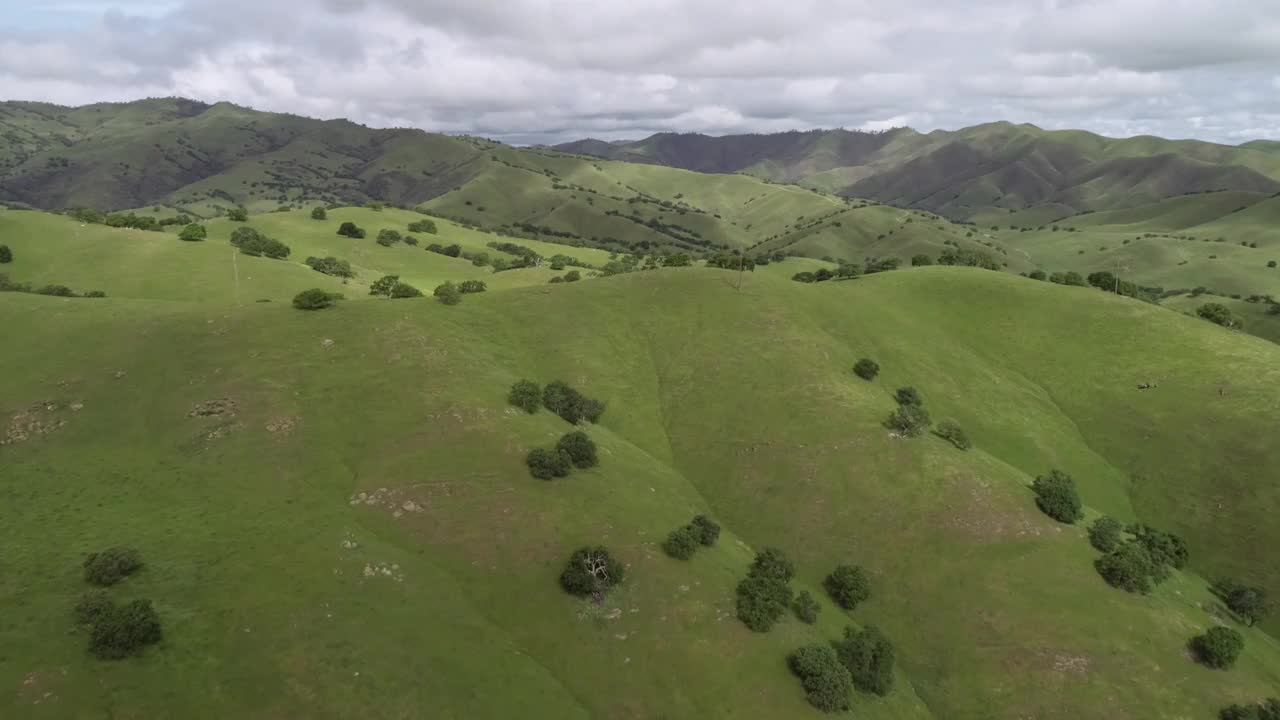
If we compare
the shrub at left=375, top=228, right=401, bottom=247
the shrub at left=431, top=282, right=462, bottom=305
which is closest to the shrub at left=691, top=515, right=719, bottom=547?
the shrub at left=431, top=282, right=462, bottom=305

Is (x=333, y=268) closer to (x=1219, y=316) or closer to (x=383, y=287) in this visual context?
(x=383, y=287)

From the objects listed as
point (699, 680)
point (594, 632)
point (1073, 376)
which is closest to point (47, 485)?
point (594, 632)

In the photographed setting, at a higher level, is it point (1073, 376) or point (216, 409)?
point (216, 409)

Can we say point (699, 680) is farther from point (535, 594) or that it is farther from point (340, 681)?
point (340, 681)

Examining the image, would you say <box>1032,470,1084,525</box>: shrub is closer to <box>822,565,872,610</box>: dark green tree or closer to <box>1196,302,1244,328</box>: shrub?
<box>822,565,872,610</box>: dark green tree

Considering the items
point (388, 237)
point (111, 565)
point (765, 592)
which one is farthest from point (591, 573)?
point (388, 237)

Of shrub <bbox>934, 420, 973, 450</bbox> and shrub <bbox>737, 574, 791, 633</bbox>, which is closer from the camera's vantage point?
shrub <bbox>737, 574, 791, 633</bbox>
